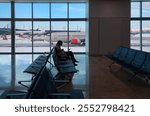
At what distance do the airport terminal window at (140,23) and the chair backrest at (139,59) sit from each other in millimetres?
9714

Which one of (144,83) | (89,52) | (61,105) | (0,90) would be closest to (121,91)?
(144,83)

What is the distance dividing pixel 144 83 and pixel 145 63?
51 centimetres

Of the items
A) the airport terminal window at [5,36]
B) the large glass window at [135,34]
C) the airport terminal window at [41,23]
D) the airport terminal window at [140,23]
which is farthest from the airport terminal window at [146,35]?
the airport terminal window at [5,36]

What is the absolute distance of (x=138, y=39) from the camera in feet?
61.3

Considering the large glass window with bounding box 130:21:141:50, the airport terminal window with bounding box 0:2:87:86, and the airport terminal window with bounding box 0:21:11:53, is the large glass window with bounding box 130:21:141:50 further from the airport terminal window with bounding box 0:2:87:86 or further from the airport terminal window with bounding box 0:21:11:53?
the airport terminal window with bounding box 0:21:11:53

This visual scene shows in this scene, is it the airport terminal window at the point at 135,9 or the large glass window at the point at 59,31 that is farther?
the large glass window at the point at 59,31

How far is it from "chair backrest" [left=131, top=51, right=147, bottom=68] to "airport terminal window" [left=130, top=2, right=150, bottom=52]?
31.9 ft

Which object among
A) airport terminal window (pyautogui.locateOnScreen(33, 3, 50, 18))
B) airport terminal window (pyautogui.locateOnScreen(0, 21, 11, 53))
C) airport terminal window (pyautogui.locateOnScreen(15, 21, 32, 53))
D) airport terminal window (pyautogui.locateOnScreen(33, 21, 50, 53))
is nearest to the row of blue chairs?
airport terminal window (pyautogui.locateOnScreen(33, 3, 50, 18))

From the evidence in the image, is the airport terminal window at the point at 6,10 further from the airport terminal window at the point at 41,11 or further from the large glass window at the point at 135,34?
the large glass window at the point at 135,34

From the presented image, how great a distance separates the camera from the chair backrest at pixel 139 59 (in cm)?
757

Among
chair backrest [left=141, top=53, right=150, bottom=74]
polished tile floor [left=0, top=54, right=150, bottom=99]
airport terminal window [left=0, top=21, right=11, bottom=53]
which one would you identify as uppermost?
airport terminal window [left=0, top=21, right=11, bottom=53]

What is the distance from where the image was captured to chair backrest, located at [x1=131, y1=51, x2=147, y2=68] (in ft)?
24.8

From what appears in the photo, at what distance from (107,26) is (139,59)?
8686 mm

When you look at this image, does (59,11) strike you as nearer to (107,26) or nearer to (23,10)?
(23,10)
